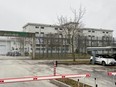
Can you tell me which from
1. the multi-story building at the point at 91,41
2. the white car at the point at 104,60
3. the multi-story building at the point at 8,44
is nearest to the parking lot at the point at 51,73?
the white car at the point at 104,60

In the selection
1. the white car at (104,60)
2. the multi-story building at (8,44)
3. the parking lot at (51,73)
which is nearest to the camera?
the parking lot at (51,73)

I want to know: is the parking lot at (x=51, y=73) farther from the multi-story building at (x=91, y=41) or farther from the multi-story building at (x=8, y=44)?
the multi-story building at (x=8, y=44)

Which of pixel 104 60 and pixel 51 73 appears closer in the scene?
pixel 51 73

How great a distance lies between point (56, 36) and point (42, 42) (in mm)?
3528

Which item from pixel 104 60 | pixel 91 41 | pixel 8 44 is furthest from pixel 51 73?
pixel 8 44

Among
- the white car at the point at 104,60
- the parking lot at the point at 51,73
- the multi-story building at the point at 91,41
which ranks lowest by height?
the parking lot at the point at 51,73

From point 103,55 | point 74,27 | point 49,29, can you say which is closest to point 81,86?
point 103,55

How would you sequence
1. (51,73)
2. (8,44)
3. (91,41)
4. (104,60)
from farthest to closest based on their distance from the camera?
(8,44) → (91,41) → (104,60) → (51,73)

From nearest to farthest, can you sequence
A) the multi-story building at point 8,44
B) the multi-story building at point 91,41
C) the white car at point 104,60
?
the white car at point 104,60
the multi-story building at point 91,41
the multi-story building at point 8,44

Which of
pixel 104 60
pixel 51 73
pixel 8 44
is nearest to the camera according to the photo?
pixel 51 73

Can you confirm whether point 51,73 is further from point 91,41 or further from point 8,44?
point 8,44

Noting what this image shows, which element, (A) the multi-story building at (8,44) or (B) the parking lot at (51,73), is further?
(A) the multi-story building at (8,44)

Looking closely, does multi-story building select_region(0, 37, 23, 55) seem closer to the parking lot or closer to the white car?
the white car

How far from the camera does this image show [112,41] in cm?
5253
